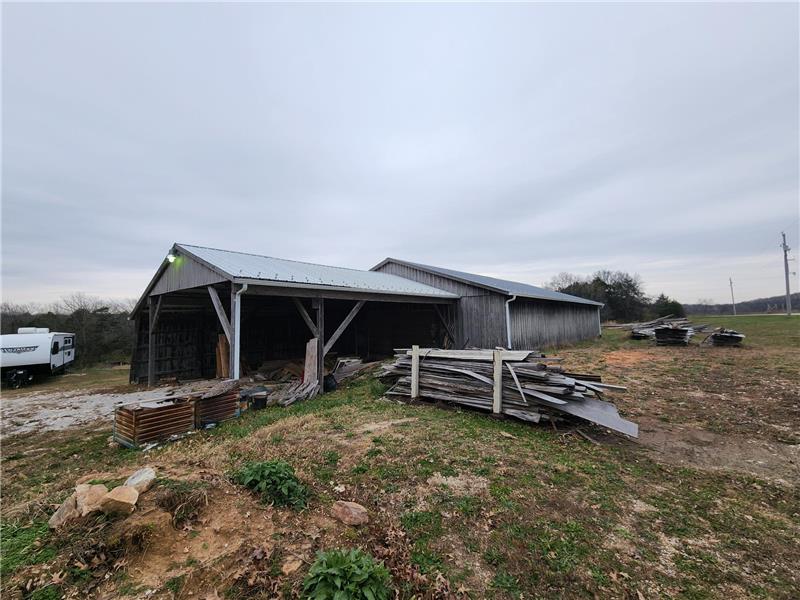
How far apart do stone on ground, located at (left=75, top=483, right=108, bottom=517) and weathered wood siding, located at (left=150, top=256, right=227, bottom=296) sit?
591 centimetres

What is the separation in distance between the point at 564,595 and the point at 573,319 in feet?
70.5

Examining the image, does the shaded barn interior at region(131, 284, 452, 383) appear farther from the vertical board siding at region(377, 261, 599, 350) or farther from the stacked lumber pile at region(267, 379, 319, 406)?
the stacked lumber pile at region(267, 379, 319, 406)

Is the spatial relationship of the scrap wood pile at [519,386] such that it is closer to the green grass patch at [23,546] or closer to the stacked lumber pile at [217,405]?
the stacked lumber pile at [217,405]

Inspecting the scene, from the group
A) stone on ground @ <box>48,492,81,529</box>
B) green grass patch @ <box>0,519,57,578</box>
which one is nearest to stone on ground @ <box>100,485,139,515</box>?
stone on ground @ <box>48,492,81,529</box>

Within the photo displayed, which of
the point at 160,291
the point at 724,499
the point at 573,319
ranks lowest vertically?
the point at 724,499

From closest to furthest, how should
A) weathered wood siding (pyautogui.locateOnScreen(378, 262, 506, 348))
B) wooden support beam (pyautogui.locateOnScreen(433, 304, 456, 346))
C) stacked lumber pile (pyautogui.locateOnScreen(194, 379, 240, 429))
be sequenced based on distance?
stacked lumber pile (pyautogui.locateOnScreen(194, 379, 240, 429)) → weathered wood siding (pyautogui.locateOnScreen(378, 262, 506, 348)) → wooden support beam (pyautogui.locateOnScreen(433, 304, 456, 346))

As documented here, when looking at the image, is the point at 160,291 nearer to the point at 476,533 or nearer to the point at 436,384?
the point at 436,384

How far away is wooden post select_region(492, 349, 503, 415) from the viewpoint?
641cm

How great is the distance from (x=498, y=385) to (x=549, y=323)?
13.3 metres

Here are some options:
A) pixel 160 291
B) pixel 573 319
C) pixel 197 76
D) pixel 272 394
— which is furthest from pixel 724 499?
pixel 573 319

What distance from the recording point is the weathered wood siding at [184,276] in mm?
9157

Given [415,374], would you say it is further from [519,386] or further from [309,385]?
[309,385]

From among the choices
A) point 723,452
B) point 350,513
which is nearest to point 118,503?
point 350,513

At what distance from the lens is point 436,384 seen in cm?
753
